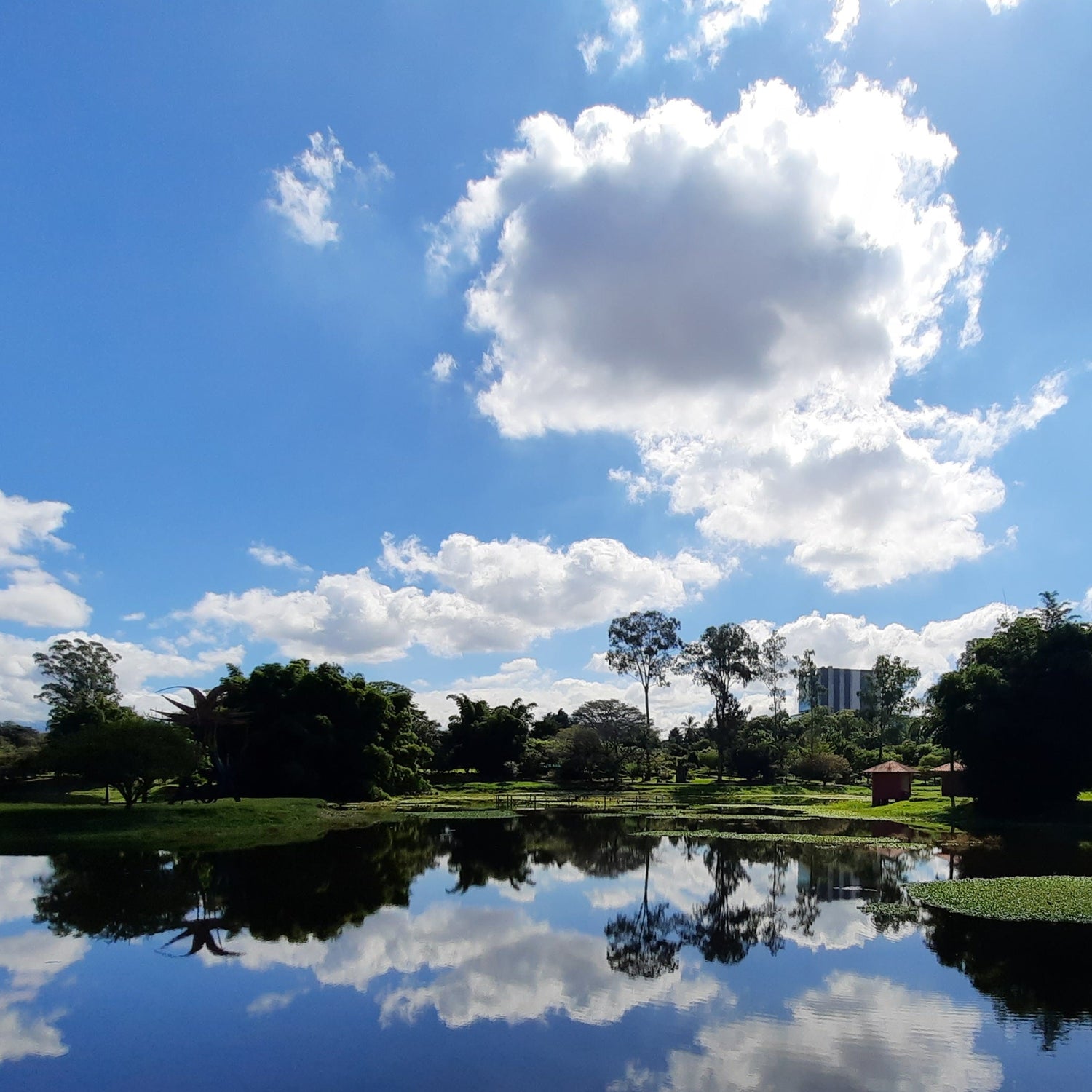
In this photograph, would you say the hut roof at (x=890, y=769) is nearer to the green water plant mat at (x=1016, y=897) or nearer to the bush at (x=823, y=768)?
the bush at (x=823, y=768)

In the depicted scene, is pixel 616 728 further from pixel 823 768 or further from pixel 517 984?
pixel 517 984

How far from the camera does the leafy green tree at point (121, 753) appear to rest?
117 ft

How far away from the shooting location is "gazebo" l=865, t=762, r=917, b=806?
5438cm

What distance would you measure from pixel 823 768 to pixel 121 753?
61336 millimetres

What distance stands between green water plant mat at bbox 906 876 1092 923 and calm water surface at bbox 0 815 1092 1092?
84cm

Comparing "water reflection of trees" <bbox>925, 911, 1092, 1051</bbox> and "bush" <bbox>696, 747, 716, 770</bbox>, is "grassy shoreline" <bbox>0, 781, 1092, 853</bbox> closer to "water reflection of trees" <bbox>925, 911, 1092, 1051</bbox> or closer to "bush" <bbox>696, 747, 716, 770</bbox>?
"bush" <bbox>696, 747, 716, 770</bbox>

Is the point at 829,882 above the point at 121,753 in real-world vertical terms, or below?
below

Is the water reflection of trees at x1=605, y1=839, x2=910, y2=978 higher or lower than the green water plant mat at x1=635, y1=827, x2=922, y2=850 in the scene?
higher

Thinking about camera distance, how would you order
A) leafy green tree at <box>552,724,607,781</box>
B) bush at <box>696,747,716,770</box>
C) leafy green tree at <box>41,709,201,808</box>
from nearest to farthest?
leafy green tree at <box>41,709,201,808</box>, leafy green tree at <box>552,724,607,781</box>, bush at <box>696,747,716,770</box>

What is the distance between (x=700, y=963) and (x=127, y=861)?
21.2 metres

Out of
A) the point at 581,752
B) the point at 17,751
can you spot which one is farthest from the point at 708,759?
the point at 17,751

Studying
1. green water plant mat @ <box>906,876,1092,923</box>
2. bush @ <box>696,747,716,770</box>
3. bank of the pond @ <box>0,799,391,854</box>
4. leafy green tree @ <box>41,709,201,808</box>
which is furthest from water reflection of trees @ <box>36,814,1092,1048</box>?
bush @ <box>696,747,716,770</box>

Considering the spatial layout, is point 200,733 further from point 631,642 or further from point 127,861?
point 631,642

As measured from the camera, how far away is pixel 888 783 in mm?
54688
